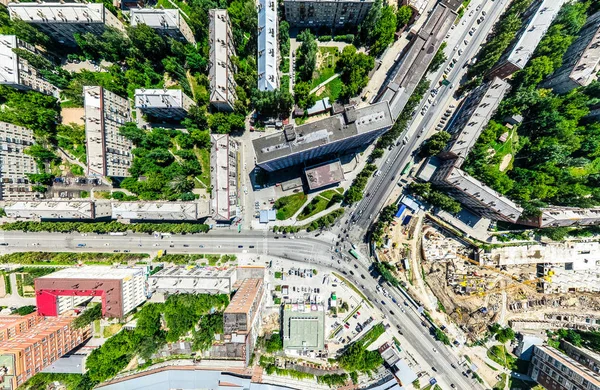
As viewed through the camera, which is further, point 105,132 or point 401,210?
point 401,210

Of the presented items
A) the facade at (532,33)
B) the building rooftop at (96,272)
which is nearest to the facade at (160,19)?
the building rooftop at (96,272)

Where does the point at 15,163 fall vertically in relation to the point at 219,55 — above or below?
below

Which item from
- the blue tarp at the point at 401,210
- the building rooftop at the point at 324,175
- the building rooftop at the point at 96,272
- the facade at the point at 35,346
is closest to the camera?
the facade at the point at 35,346

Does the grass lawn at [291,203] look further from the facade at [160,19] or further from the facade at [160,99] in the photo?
the facade at [160,19]

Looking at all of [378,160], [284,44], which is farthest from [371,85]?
[284,44]

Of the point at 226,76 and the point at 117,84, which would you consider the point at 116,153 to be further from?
the point at 226,76

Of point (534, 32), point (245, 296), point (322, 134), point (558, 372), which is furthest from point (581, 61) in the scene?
point (245, 296)

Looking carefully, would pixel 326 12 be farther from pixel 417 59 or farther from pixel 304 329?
pixel 304 329

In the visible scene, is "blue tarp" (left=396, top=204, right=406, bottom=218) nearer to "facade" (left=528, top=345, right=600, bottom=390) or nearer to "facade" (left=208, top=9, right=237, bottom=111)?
"facade" (left=528, top=345, right=600, bottom=390)
